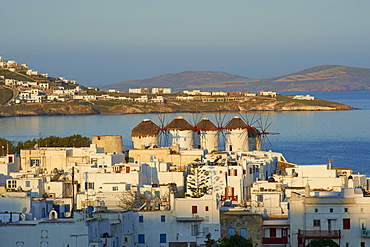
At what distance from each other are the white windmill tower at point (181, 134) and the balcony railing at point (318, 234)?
23961 mm

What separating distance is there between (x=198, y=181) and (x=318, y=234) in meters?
Result: 7.63

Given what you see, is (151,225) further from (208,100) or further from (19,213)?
(208,100)

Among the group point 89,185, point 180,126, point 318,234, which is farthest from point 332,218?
point 180,126

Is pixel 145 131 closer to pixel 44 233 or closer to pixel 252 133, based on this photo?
pixel 252 133

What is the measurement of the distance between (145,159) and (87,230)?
18464mm

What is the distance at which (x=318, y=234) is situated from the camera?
2297 centimetres

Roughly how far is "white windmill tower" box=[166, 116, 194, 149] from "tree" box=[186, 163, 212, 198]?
1502 cm

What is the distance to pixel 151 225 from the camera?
23.2m

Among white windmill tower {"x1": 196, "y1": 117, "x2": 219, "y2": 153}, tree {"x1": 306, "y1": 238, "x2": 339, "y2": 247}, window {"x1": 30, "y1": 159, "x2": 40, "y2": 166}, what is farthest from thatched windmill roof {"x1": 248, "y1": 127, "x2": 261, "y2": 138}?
tree {"x1": 306, "y1": 238, "x2": 339, "y2": 247}

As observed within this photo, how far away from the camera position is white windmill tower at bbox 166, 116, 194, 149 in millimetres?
46938

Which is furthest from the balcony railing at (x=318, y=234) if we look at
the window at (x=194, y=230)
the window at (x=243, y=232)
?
the window at (x=194, y=230)

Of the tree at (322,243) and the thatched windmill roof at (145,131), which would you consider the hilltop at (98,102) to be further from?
the tree at (322,243)

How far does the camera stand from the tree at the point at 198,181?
29059 mm

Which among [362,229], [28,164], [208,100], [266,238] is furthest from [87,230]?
[208,100]
